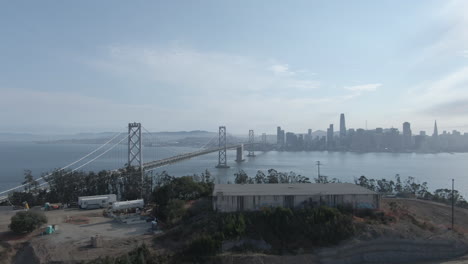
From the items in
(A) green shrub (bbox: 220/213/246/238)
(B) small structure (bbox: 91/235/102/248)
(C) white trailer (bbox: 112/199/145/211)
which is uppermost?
(A) green shrub (bbox: 220/213/246/238)

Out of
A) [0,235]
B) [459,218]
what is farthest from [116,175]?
[459,218]

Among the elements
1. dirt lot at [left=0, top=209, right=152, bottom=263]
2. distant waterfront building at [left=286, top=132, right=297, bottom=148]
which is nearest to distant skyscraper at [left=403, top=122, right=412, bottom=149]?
distant waterfront building at [left=286, top=132, right=297, bottom=148]

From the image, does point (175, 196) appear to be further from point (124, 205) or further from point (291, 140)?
point (291, 140)

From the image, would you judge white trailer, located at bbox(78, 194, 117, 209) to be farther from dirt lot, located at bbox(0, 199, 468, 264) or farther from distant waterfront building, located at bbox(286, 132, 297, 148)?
distant waterfront building, located at bbox(286, 132, 297, 148)

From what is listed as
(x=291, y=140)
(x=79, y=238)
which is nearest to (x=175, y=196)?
(x=79, y=238)

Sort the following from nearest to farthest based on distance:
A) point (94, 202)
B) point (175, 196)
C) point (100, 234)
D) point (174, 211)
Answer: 1. point (100, 234)
2. point (174, 211)
3. point (175, 196)
4. point (94, 202)

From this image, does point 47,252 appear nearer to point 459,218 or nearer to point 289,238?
point 289,238
